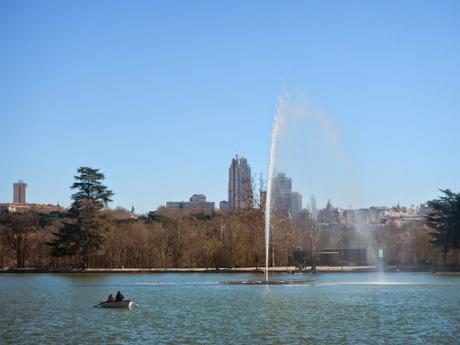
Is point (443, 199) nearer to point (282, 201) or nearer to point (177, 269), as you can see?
point (282, 201)

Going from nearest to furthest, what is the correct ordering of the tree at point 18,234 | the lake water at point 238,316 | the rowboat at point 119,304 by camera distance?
the lake water at point 238,316 → the rowboat at point 119,304 → the tree at point 18,234

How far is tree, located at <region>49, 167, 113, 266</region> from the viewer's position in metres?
94.9

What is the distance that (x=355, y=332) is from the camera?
110 feet

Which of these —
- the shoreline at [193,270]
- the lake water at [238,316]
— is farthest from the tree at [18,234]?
the lake water at [238,316]

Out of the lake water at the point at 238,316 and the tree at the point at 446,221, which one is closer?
the lake water at the point at 238,316

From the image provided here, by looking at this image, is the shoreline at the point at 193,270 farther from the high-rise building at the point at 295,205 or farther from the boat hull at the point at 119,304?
the boat hull at the point at 119,304

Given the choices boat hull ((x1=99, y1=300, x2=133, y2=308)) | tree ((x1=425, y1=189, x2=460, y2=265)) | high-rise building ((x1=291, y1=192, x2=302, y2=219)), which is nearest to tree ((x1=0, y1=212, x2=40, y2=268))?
high-rise building ((x1=291, y1=192, x2=302, y2=219))

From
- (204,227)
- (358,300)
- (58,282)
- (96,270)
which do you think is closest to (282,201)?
(204,227)

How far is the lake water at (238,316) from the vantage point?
32.2 metres

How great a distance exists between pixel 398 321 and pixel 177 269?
197ft

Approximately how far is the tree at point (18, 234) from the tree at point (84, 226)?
833 cm

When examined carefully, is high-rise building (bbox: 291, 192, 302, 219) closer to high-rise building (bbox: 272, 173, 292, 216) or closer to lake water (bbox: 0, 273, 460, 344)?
high-rise building (bbox: 272, 173, 292, 216)

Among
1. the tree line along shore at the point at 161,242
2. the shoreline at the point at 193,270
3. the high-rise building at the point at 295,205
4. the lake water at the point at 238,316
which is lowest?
the lake water at the point at 238,316

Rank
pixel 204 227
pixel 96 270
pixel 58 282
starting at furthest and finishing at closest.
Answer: pixel 204 227
pixel 96 270
pixel 58 282
